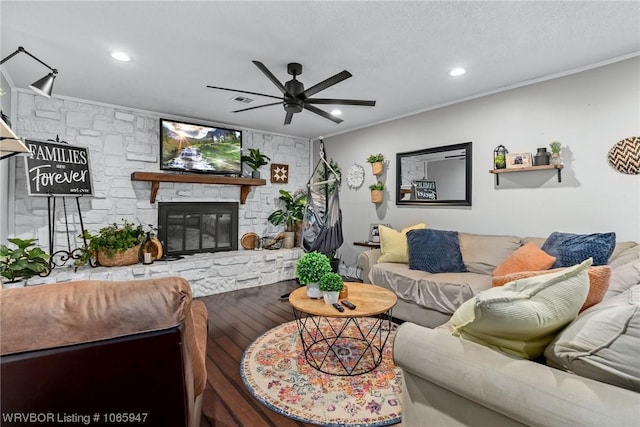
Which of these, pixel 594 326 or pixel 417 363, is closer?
pixel 594 326

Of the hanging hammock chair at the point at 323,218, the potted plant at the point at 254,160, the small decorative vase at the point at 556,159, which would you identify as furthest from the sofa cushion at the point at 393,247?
the potted plant at the point at 254,160

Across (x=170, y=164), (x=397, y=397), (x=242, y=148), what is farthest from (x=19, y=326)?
(x=242, y=148)

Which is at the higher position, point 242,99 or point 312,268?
point 242,99

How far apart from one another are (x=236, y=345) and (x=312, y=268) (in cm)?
106

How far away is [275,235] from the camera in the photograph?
531cm

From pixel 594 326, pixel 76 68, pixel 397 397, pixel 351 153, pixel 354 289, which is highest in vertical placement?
pixel 76 68

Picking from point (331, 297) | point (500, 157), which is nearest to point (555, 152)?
point (500, 157)

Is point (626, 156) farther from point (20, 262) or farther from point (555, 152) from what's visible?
point (20, 262)

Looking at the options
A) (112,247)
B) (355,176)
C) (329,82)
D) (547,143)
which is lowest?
(112,247)

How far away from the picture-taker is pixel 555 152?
9.41ft

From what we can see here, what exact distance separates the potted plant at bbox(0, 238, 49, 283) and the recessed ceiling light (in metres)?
1.87

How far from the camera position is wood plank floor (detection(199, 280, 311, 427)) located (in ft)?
5.89

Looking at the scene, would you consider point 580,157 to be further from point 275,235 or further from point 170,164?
point 170,164

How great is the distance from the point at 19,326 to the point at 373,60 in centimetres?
273
